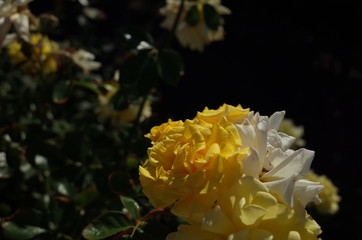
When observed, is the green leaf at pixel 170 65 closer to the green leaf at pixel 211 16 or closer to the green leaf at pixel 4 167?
the green leaf at pixel 211 16

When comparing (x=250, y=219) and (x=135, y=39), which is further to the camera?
(x=135, y=39)

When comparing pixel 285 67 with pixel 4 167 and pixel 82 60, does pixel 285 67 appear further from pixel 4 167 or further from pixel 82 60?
pixel 4 167

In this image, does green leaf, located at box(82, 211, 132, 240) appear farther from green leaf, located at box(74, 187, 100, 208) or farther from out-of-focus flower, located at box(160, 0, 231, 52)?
out-of-focus flower, located at box(160, 0, 231, 52)

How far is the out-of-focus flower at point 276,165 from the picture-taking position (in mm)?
615

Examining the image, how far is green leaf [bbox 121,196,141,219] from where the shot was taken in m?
0.77

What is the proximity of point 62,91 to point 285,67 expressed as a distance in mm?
2800

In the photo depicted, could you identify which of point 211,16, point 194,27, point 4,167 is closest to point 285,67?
point 194,27

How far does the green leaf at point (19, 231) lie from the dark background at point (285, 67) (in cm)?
199

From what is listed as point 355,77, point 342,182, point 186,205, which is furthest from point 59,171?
point 355,77

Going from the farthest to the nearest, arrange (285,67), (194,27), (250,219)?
(285,67) → (194,27) → (250,219)

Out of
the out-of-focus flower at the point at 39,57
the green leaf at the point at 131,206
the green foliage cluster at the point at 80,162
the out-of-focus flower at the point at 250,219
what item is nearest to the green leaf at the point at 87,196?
the green foliage cluster at the point at 80,162

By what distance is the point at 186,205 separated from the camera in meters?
0.61

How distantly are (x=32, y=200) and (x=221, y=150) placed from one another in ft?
2.78

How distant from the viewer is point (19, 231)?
1.00 m
